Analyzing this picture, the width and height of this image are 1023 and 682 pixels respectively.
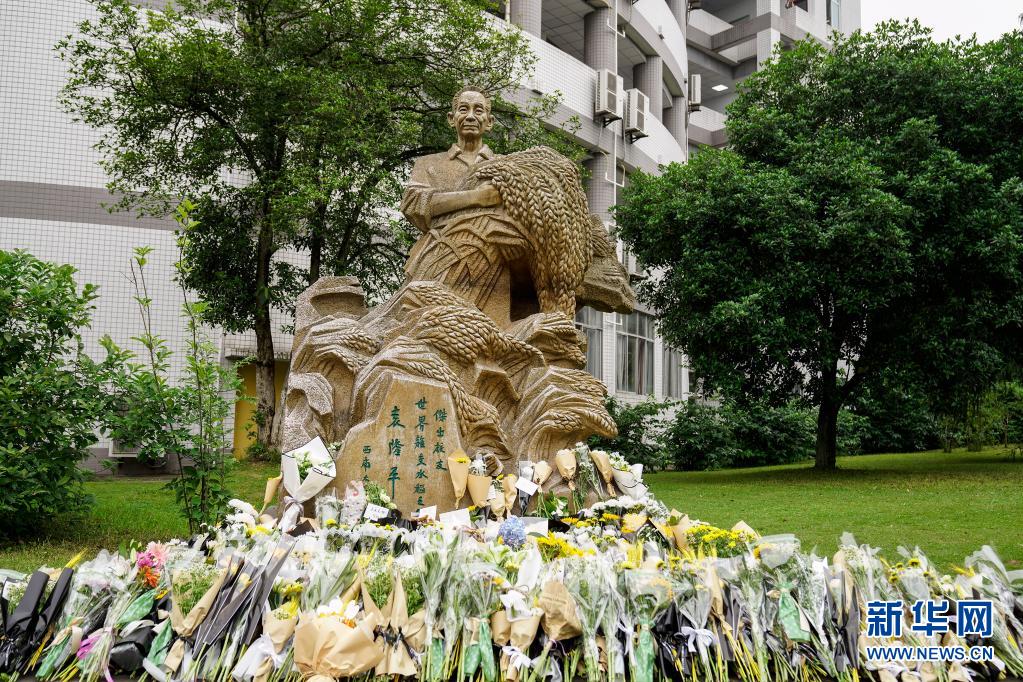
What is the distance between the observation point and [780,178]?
10.8m

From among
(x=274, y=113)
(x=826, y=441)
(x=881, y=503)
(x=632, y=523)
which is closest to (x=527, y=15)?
(x=274, y=113)

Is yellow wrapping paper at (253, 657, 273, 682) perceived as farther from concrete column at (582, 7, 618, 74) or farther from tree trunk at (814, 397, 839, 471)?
concrete column at (582, 7, 618, 74)

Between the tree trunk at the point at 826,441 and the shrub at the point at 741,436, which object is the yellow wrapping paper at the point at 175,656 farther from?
the shrub at the point at 741,436

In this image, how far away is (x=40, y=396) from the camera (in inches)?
233

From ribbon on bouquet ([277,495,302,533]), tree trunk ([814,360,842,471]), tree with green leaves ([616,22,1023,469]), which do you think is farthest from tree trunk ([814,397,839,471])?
ribbon on bouquet ([277,495,302,533])

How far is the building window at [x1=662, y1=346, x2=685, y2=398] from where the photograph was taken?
67.5 ft

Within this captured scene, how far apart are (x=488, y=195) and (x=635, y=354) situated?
42.7ft

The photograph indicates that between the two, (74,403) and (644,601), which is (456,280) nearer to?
(74,403)

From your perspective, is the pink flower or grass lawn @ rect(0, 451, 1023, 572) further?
grass lawn @ rect(0, 451, 1023, 572)

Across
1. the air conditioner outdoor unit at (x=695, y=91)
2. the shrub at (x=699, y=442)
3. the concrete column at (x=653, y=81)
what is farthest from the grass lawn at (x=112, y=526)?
the air conditioner outdoor unit at (x=695, y=91)

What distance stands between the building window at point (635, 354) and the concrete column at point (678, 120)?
523cm

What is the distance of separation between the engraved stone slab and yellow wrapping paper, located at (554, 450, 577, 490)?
2.02 feet

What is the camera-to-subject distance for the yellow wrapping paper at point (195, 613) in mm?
2779

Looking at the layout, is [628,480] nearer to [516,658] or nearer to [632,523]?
[632,523]
